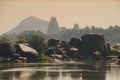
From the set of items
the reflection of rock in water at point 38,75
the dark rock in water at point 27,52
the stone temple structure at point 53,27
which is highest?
the stone temple structure at point 53,27

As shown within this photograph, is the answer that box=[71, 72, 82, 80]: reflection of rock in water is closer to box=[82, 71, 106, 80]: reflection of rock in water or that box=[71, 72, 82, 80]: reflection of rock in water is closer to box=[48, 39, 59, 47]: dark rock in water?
box=[82, 71, 106, 80]: reflection of rock in water

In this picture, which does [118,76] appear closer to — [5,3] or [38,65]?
[38,65]

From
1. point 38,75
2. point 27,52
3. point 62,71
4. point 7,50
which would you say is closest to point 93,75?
point 62,71

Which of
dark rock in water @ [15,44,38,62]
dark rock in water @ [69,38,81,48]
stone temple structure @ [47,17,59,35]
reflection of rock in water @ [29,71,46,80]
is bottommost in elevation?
reflection of rock in water @ [29,71,46,80]

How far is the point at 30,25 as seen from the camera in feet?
44.3

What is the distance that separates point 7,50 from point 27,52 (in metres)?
0.75

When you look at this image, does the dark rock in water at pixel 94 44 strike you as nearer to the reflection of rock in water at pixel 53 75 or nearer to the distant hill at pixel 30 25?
the distant hill at pixel 30 25

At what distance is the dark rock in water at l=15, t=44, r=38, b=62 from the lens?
45.9 ft

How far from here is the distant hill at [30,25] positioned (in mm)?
13125

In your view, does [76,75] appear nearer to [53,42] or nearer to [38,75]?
[38,75]

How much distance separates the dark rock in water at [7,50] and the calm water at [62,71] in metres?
0.40

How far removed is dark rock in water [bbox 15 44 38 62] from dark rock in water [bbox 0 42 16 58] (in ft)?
0.58

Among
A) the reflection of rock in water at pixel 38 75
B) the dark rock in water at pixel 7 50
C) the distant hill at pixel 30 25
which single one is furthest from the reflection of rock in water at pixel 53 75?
the dark rock in water at pixel 7 50

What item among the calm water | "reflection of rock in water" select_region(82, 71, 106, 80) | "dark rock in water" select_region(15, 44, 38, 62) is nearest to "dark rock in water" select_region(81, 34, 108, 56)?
the calm water
